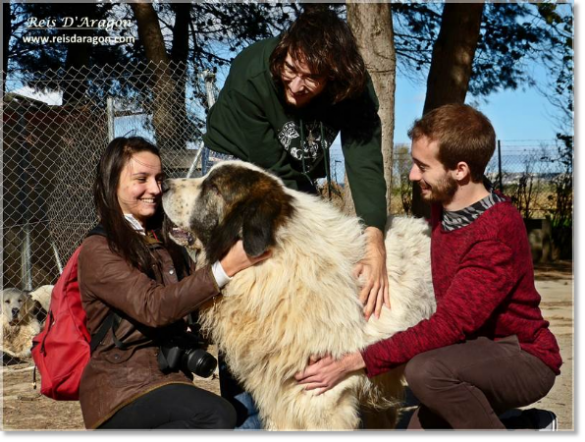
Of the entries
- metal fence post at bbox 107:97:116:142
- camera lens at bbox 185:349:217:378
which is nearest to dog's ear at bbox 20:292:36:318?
metal fence post at bbox 107:97:116:142

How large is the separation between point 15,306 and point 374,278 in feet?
19.0

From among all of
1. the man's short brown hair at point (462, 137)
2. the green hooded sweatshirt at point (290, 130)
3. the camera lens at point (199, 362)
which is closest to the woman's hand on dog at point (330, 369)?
the camera lens at point (199, 362)

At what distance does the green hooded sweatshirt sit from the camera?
3.23 m

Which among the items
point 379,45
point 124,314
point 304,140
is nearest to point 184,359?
point 124,314

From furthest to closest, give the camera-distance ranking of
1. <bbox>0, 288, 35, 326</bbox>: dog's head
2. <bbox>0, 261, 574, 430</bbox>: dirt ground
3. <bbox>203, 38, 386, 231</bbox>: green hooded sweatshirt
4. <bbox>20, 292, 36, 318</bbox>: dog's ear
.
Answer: <bbox>20, 292, 36, 318</bbox>: dog's ear, <bbox>0, 288, 35, 326</bbox>: dog's head, <bbox>0, 261, 574, 430</bbox>: dirt ground, <bbox>203, 38, 386, 231</bbox>: green hooded sweatshirt

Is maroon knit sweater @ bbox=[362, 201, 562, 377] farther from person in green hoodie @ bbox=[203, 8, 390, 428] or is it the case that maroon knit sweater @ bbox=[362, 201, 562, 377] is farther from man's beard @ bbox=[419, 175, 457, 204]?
person in green hoodie @ bbox=[203, 8, 390, 428]

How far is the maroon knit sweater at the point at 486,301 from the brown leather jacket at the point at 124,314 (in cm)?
85

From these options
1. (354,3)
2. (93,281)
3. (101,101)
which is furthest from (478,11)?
(93,281)

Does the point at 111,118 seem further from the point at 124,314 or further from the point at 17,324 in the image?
the point at 124,314

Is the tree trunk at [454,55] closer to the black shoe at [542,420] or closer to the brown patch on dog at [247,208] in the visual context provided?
the black shoe at [542,420]

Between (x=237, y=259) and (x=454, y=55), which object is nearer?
(x=237, y=259)

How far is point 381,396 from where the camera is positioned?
10.4ft

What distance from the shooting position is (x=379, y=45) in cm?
573

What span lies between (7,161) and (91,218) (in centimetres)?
214
